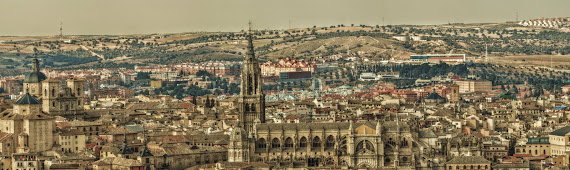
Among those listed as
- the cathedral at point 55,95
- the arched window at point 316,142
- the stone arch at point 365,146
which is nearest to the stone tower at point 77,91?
the cathedral at point 55,95

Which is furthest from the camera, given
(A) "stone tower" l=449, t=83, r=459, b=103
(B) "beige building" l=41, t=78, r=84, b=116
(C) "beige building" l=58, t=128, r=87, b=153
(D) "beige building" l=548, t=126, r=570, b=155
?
(A) "stone tower" l=449, t=83, r=459, b=103

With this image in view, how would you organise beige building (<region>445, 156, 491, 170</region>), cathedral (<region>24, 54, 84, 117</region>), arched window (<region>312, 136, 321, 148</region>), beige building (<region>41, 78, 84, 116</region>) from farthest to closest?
cathedral (<region>24, 54, 84, 117</region>), beige building (<region>41, 78, 84, 116</region>), arched window (<region>312, 136, 321, 148</region>), beige building (<region>445, 156, 491, 170</region>)

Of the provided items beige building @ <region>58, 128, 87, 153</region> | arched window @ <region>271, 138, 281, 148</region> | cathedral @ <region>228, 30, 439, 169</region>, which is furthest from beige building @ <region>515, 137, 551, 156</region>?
beige building @ <region>58, 128, 87, 153</region>

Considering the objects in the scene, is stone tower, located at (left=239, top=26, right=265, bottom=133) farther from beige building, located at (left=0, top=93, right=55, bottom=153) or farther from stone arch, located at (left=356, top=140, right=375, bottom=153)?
beige building, located at (left=0, top=93, right=55, bottom=153)

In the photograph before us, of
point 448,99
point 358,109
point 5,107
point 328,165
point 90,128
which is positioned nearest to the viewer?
point 328,165

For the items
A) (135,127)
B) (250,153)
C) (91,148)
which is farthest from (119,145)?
(135,127)

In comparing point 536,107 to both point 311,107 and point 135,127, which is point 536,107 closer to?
point 311,107
